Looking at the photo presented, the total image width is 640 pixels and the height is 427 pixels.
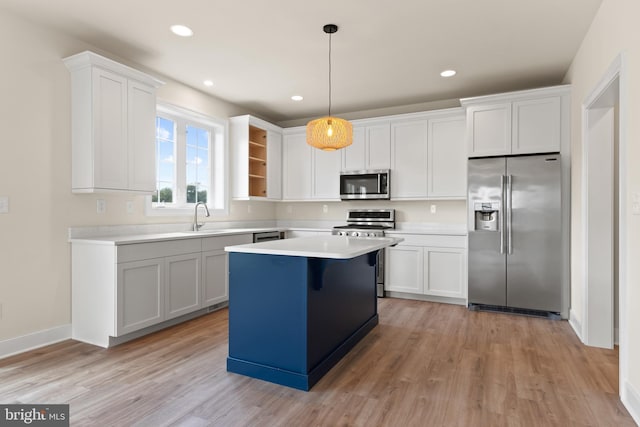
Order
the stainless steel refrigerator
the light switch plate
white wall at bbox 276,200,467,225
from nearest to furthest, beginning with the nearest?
1. the light switch plate
2. the stainless steel refrigerator
3. white wall at bbox 276,200,467,225

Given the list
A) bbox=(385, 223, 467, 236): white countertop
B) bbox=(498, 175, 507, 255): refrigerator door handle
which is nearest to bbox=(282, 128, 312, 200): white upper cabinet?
bbox=(385, 223, 467, 236): white countertop

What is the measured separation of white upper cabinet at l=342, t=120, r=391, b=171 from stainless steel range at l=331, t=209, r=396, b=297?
26.3 inches

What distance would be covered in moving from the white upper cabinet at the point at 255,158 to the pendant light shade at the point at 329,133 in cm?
219

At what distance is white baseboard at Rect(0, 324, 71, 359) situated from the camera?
2.75 meters

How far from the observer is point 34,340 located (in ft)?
9.57

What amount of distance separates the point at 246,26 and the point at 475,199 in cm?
295

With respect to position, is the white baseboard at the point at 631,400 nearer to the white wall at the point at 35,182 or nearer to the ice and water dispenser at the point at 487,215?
the ice and water dispenser at the point at 487,215

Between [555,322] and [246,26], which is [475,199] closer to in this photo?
[555,322]

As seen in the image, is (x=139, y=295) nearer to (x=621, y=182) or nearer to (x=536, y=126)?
(x=621, y=182)

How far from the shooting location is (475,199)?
411 centimetres

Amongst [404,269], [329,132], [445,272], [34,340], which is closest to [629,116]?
[329,132]

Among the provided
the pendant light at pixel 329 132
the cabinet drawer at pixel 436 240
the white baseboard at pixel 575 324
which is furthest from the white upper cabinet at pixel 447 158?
the pendant light at pixel 329 132

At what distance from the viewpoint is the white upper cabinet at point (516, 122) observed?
388cm

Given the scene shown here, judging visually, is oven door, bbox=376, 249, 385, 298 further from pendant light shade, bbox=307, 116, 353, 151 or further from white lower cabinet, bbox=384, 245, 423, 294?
pendant light shade, bbox=307, 116, 353, 151
